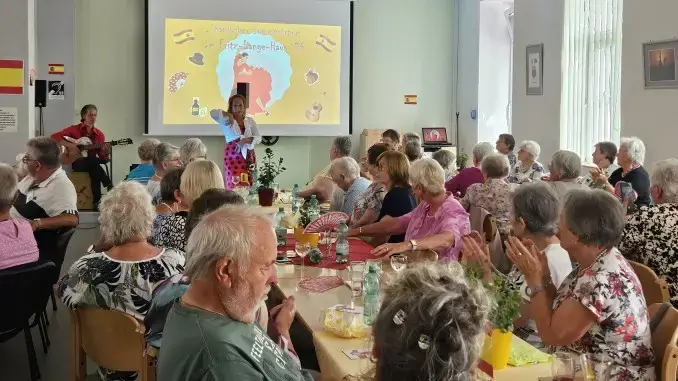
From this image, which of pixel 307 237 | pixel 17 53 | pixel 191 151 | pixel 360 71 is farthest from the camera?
pixel 360 71

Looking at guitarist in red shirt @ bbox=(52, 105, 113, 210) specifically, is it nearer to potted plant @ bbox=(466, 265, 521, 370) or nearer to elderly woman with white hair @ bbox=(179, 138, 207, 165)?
elderly woman with white hair @ bbox=(179, 138, 207, 165)

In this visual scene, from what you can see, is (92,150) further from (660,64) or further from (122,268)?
(122,268)

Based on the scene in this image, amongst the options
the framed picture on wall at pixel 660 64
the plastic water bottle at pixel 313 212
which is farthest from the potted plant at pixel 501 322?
the framed picture on wall at pixel 660 64

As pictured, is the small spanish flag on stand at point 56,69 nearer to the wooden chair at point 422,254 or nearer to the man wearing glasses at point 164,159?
the man wearing glasses at point 164,159

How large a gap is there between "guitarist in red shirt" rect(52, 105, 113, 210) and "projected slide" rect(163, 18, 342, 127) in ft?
3.64

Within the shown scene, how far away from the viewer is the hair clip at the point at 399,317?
4.88 ft

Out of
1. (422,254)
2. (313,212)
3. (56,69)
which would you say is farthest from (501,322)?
(56,69)

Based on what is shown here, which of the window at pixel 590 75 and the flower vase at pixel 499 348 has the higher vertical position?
the window at pixel 590 75

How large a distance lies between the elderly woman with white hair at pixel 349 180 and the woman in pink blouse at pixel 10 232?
2.50 m

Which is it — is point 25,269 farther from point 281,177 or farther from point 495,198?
point 281,177

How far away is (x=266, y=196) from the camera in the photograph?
20.3 ft

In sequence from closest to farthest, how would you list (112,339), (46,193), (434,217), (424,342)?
(424,342) → (112,339) → (434,217) → (46,193)

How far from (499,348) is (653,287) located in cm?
132

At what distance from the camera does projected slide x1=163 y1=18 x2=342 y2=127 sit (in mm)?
10930
